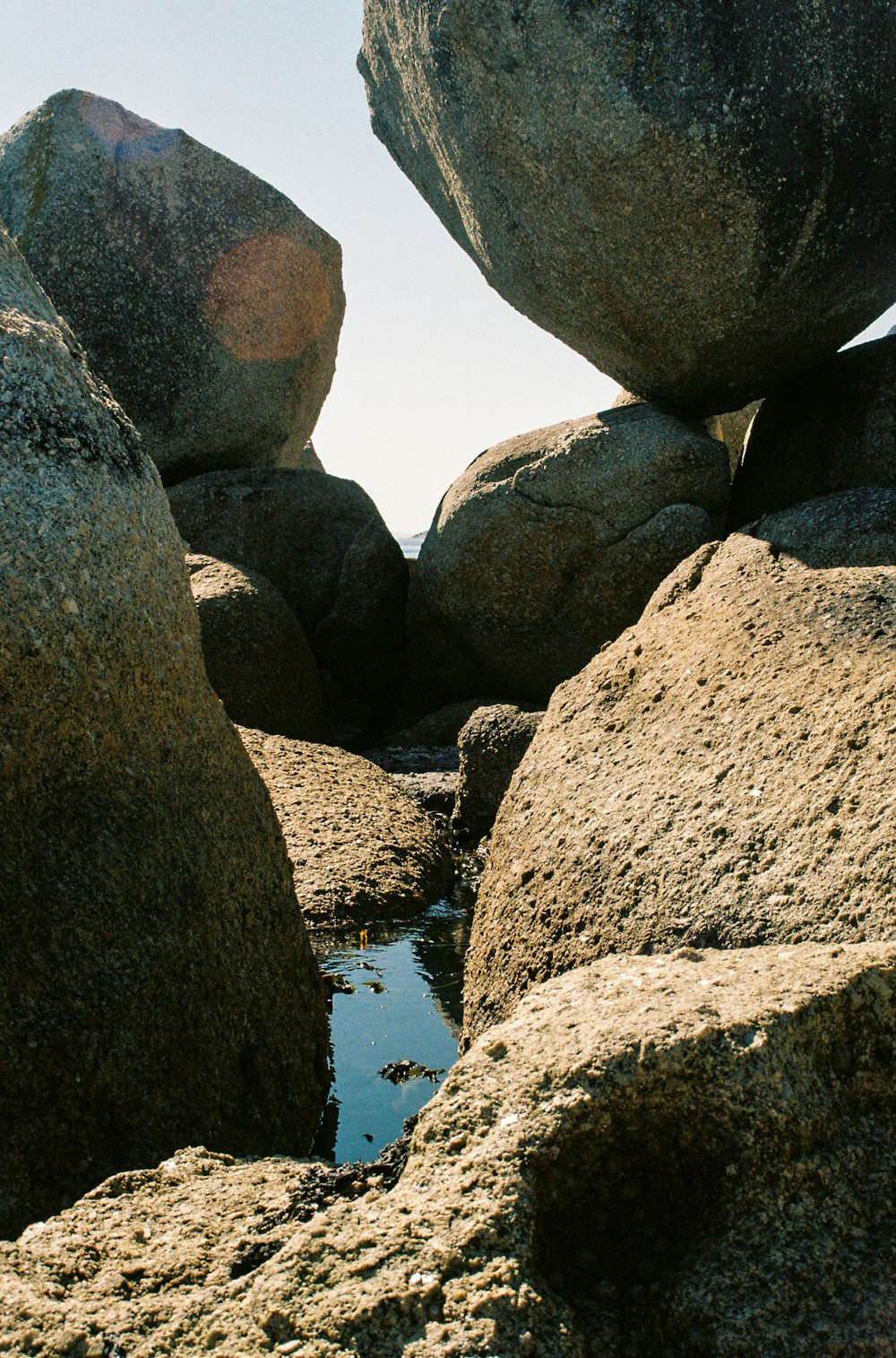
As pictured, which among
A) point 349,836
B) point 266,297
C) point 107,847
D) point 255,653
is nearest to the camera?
point 107,847

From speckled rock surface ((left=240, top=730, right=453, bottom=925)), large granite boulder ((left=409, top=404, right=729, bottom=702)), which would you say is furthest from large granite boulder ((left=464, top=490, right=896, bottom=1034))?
large granite boulder ((left=409, top=404, right=729, bottom=702))

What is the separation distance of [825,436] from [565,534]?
1222 millimetres

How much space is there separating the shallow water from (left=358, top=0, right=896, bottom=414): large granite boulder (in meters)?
2.72

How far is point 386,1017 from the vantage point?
3.38 m

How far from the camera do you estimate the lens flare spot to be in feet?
23.7

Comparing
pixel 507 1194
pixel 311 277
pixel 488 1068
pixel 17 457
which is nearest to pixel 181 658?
pixel 17 457

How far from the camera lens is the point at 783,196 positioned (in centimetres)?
489

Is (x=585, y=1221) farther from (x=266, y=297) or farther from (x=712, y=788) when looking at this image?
(x=266, y=297)

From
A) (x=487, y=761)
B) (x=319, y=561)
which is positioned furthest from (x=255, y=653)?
(x=487, y=761)

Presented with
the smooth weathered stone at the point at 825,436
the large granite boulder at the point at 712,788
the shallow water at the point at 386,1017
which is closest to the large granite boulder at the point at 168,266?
the smooth weathered stone at the point at 825,436

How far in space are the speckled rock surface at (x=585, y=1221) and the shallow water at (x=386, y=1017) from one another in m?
1.04

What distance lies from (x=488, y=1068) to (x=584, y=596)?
4415mm

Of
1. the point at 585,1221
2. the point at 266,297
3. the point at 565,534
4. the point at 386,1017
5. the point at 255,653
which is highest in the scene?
the point at 266,297

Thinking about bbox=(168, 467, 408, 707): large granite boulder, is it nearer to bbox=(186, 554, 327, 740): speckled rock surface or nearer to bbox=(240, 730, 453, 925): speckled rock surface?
bbox=(186, 554, 327, 740): speckled rock surface
